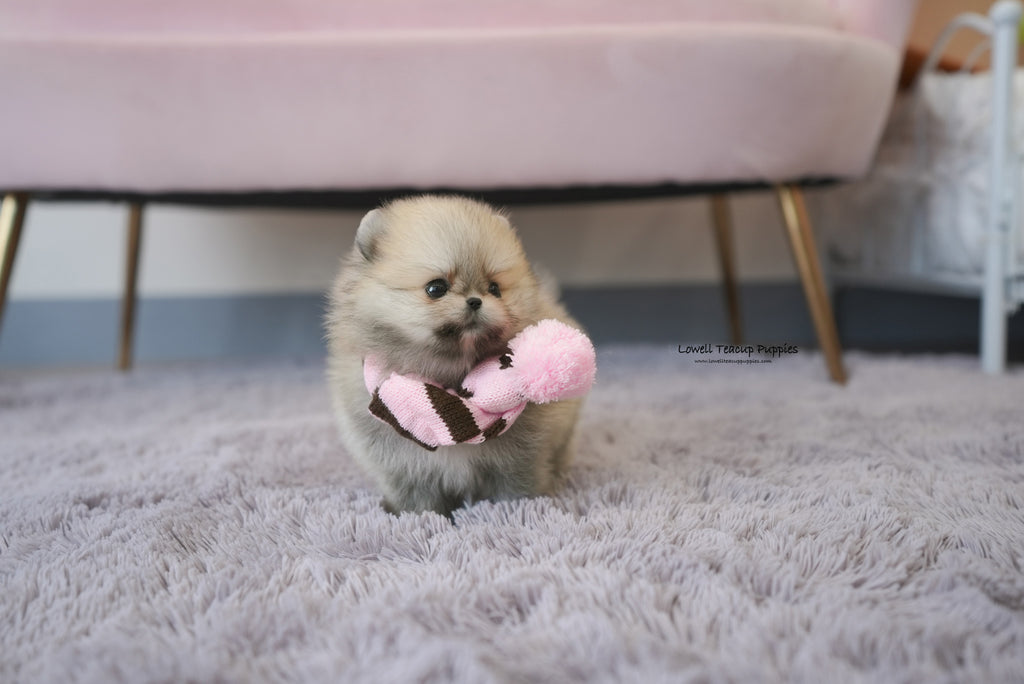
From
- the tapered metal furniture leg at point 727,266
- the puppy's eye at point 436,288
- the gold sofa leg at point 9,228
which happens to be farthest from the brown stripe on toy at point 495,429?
the tapered metal furniture leg at point 727,266

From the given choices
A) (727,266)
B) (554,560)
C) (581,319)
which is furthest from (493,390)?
(581,319)

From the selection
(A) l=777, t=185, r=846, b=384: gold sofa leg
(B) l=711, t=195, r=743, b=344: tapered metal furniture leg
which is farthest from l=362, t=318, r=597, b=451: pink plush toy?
(B) l=711, t=195, r=743, b=344: tapered metal furniture leg

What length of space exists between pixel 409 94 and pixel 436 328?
70 cm

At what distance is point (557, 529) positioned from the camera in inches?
25.1

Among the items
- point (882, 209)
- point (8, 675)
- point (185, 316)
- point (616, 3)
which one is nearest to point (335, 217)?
point (185, 316)

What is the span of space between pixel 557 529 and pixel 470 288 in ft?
0.72

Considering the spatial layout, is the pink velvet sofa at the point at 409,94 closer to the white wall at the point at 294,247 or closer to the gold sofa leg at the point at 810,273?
the gold sofa leg at the point at 810,273

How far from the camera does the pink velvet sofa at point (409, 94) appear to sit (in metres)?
1.18

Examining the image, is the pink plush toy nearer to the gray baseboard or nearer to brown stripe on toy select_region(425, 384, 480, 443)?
brown stripe on toy select_region(425, 384, 480, 443)

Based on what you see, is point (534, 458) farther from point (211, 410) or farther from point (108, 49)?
point (108, 49)

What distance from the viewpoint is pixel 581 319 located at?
2121mm

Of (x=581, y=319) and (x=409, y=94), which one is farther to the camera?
(x=581, y=319)

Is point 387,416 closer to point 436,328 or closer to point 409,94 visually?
point 436,328

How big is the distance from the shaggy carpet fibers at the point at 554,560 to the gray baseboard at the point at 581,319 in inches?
38.1
